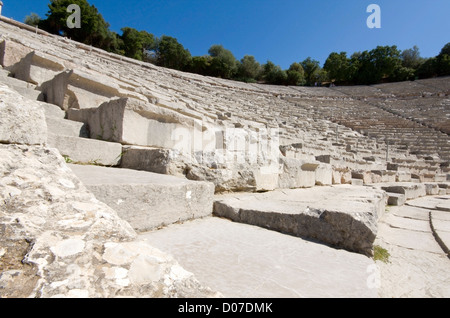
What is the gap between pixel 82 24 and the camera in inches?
990

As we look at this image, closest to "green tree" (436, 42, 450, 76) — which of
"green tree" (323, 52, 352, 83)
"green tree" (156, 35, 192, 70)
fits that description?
"green tree" (323, 52, 352, 83)

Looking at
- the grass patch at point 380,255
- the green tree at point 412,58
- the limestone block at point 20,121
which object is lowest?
the grass patch at point 380,255

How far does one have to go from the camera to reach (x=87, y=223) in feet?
3.15

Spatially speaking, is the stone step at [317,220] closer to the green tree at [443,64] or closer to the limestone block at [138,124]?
the limestone block at [138,124]

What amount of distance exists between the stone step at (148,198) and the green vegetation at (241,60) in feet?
103

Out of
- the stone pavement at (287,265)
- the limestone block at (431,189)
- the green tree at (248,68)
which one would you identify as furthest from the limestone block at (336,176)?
the green tree at (248,68)

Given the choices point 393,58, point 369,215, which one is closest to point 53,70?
point 369,215

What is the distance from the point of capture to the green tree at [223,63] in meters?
36.1

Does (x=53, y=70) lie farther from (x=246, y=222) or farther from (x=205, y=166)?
(x=246, y=222)

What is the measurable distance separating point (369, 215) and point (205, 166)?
1531mm

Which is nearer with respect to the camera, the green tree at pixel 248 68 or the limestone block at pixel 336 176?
the limestone block at pixel 336 176

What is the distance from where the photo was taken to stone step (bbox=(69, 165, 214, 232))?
1.44 m

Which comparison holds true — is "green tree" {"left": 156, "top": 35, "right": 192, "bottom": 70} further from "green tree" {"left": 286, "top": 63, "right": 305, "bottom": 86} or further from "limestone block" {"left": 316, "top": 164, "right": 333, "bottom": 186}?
"limestone block" {"left": 316, "top": 164, "right": 333, "bottom": 186}

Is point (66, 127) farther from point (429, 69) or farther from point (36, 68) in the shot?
point (429, 69)
